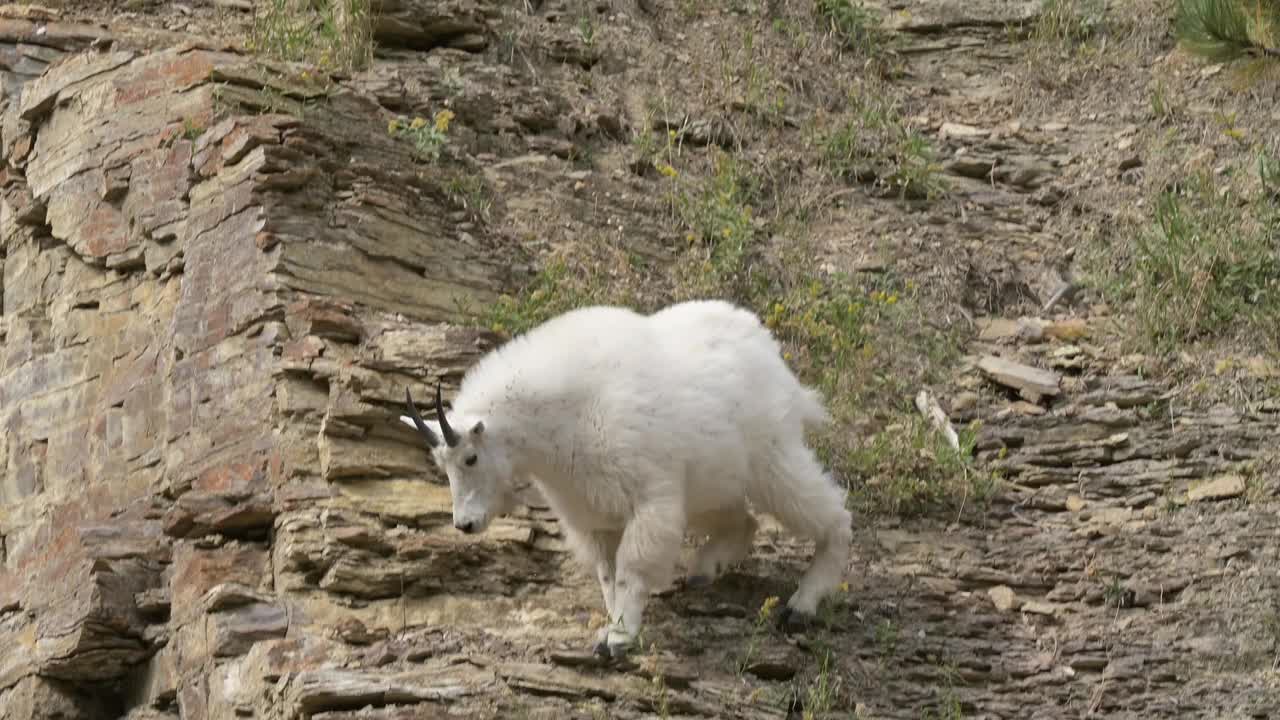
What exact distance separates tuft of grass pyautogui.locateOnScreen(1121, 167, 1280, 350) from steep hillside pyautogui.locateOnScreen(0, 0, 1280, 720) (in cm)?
3

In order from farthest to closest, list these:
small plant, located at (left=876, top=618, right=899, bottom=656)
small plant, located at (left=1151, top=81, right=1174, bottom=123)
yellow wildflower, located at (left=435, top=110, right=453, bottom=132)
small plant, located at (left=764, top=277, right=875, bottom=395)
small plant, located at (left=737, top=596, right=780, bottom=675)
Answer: small plant, located at (left=1151, top=81, right=1174, bottom=123) → yellow wildflower, located at (left=435, top=110, right=453, bottom=132) → small plant, located at (left=764, top=277, right=875, bottom=395) → small plant, located at (left=876, top=618, right=899, bottom=656) → small plant, located at (left=737, top=596, right=780, bottom=675)

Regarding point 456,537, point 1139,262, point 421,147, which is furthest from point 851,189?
point 456,537

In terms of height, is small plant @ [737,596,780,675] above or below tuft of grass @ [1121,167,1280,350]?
above

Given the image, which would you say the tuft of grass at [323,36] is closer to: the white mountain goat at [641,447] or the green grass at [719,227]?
the green grass at [719,227]

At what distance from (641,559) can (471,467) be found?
82cm

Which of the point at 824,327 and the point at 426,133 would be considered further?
the point at 426,133

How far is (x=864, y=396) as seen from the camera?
35.6 feet

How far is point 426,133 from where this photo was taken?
11352 millimetres

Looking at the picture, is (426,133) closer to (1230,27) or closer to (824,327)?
(824,327)

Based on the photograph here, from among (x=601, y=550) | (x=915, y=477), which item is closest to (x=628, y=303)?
(x=915, y=477)

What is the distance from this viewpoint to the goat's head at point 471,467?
25.7 ft

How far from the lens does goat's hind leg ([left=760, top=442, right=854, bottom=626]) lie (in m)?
8.32

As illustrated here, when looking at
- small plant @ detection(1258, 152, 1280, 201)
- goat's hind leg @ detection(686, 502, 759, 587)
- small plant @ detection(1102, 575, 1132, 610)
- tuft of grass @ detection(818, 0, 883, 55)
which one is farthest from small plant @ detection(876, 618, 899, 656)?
tuft of grass @ detection(818, 0, 883, 55)

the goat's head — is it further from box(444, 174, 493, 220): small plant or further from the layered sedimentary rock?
box(444, 174, 493, 220): small plant
